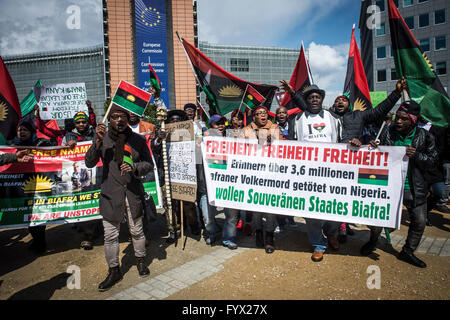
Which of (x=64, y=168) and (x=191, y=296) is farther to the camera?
(x=64, y=168)

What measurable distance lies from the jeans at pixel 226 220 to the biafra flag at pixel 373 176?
2159 mm

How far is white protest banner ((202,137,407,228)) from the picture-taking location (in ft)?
12.2

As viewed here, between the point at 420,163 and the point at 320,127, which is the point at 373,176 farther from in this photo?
the point at 320,127

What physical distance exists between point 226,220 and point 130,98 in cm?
268

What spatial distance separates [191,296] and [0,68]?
4.77 meters

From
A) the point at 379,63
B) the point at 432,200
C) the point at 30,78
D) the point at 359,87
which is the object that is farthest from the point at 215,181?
the point at 30,78

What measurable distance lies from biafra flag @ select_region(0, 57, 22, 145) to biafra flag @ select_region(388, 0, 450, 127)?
6492mm

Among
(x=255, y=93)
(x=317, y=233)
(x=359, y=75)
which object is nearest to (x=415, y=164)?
(x=317, y=233)

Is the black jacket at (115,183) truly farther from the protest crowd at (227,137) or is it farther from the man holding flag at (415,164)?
the man holding flag at (415,164)

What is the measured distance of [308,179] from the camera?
3977 millimetres

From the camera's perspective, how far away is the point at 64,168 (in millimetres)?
4473

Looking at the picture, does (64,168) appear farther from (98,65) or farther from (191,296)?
(98,65)

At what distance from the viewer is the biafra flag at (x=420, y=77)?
386cm

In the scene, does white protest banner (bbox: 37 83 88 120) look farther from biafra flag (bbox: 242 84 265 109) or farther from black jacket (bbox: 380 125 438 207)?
black jacket (bbox: 380 125 438 207)
